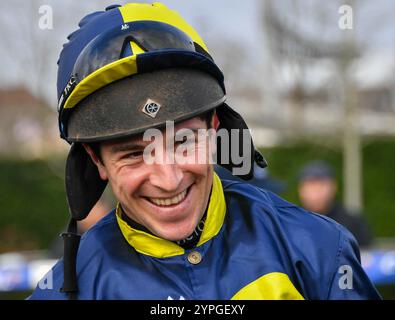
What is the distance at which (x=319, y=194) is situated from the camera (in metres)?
8.02

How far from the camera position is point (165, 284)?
2199 mm

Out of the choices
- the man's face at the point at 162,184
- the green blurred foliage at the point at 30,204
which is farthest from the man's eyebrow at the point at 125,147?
the green blurred foliage at the point at 30,204

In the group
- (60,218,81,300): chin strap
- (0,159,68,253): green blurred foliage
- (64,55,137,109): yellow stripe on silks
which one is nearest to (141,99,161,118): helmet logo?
(64,55,137,109): yellow stripe on silks

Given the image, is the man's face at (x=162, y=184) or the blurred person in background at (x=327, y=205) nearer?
the man's face at (x=162, y=184)

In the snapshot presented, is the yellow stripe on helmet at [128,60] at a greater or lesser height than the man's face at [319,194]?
greater

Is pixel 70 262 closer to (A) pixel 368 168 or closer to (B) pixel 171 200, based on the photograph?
(B) pixel 171 200

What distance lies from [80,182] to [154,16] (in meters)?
0.59

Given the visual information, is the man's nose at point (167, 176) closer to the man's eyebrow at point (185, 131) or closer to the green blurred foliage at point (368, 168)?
the man's eyebrow at point (185, 131)

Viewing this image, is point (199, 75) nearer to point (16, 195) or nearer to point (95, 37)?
point (95, 37)

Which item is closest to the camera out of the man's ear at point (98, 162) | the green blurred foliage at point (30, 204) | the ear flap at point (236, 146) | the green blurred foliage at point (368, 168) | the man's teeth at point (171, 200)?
the man's teeth at point (171, 200)

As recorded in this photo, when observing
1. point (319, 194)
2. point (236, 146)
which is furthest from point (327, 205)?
point (236, 146)

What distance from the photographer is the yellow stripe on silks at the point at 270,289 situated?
2.13 metres
